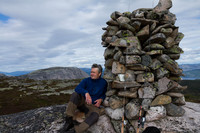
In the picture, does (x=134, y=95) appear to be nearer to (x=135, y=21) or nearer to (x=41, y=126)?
(x=135, y=21)

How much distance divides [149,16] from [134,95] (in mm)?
3970

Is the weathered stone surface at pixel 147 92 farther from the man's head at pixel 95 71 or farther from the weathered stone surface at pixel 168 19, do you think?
the weathered stone surface at pixel 168 19

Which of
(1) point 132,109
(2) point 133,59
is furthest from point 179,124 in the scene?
(2) point 133,59

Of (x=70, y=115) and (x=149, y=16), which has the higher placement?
(x=149, y=16)

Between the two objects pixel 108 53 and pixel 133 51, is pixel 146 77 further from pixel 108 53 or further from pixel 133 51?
pixel 108 53

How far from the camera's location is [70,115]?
5.75 meters

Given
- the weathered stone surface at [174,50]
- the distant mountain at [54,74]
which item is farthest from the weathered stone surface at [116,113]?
the distant mountain at [54,74]

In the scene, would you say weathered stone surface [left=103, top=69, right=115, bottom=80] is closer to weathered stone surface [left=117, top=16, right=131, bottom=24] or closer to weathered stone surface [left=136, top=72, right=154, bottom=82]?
weathered stone surface [left=136, top=72, right=154, bottom=82]

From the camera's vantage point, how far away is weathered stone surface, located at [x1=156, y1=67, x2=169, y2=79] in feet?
19.3

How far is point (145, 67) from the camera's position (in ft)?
18.8

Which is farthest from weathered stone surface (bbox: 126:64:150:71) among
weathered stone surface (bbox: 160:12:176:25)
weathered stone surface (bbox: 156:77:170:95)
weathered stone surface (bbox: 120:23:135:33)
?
weathered stone surface (bbox: 160:12:176:25)

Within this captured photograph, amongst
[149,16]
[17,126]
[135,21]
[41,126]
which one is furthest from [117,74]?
[17,126]

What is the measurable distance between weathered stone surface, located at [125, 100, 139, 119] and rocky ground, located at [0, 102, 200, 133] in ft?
1.57

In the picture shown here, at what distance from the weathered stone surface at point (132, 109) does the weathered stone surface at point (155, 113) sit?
60cm
